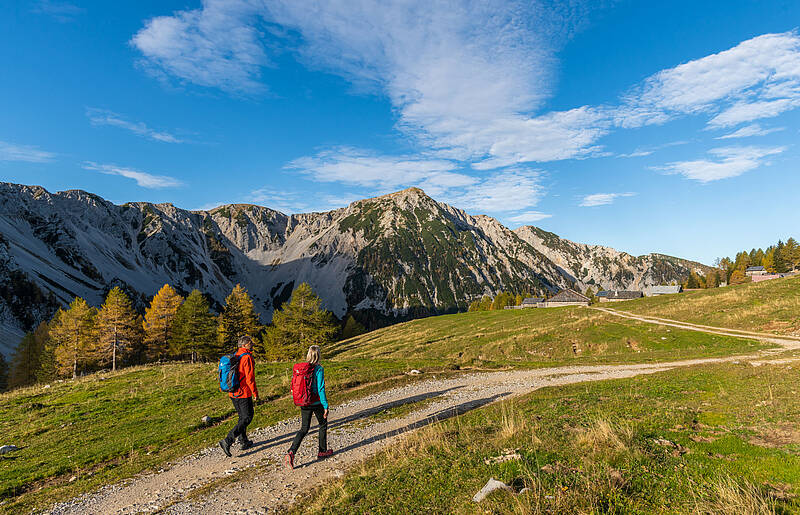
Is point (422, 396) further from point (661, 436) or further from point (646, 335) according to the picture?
point (646, 335)

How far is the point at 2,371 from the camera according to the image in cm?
6756

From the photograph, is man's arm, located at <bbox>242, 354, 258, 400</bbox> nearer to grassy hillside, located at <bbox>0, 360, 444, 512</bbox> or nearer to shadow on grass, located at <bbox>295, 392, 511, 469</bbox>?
shadow on grass, located at <bbox>295, 392, 511, 469</bbox>

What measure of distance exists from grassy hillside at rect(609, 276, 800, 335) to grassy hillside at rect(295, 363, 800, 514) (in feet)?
107

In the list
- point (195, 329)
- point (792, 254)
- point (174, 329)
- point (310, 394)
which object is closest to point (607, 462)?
point (310, 394)

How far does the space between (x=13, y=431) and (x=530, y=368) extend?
30.9 meters

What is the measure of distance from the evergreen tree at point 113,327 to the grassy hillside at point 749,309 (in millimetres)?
77835

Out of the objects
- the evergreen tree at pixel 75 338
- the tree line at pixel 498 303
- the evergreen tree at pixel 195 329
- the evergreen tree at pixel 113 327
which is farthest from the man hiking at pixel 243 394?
the tree line at pixel 498 303

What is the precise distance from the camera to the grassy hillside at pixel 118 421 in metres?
11.4

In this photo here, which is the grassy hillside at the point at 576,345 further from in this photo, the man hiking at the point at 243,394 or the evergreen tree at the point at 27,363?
the evergreen tree at the point at 27,363

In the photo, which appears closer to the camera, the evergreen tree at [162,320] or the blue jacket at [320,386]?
the blue jacket at [320,386]

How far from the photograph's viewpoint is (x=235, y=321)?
2255 inches

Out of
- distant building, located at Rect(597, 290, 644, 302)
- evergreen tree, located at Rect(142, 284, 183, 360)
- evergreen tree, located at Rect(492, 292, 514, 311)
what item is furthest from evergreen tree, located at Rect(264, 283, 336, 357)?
distant building, located at Rect(597, 290, 644, 302)

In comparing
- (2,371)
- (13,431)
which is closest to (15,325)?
(2,371)

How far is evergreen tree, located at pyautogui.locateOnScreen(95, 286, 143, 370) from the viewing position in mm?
51406
